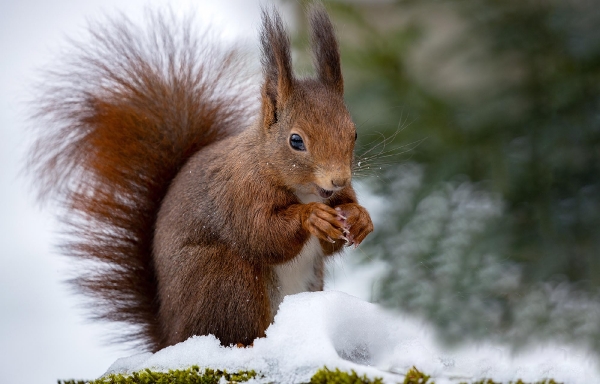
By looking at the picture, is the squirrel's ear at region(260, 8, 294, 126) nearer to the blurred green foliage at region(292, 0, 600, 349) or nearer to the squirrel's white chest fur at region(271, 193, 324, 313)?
the squirrel's white chest fur at region(271, 193, 324, 313)

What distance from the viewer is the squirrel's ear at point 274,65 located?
1.20 metres

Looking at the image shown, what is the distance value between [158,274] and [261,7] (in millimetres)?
595

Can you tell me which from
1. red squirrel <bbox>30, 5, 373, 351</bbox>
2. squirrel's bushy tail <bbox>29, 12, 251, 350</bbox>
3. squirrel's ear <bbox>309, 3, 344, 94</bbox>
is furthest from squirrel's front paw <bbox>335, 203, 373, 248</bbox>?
squirrel's bushy tail <bbox>29, 12, 251, 350</bbox>

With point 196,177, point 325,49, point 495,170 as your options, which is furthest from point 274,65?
point 495,170

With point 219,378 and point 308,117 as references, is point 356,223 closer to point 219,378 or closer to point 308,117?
point 308,117

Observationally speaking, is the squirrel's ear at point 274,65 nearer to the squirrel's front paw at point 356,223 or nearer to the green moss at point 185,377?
the squirrel's front paw at point 356,223

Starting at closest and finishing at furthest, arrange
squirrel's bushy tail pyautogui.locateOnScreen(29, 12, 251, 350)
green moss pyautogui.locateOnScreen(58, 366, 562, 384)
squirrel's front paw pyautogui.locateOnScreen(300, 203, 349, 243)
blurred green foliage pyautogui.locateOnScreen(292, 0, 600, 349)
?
green moss pyautogui.locateOnScreen(58, 366, 562, 384), squirrel's front paw pyautogui.locateOnScreen(300, 203, 349, 243), squirrel's bushy tail pyautogui.locateOnScreen(29, 12, 251, 350), blurred green foliage pyautogui.locateOnScreen(292, 0, 600, 349)

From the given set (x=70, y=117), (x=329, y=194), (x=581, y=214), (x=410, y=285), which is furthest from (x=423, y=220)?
(x=70, y=117)

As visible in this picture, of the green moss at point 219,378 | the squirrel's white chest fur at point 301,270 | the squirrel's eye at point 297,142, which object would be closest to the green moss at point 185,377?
the green moss at point 219,378

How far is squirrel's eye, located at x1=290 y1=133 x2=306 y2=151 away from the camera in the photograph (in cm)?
117

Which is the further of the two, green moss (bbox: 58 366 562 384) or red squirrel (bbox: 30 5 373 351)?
red squirrel (bbox: 30 5 373 351)

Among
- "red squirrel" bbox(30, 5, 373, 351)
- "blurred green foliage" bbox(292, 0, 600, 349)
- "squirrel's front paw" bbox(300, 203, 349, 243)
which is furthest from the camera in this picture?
"blurred green foliage" bbox(292, 0, 600, 349)

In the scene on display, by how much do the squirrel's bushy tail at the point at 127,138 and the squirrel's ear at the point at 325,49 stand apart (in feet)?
1.27

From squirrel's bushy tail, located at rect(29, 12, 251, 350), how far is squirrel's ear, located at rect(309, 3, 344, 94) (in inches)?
15.2
